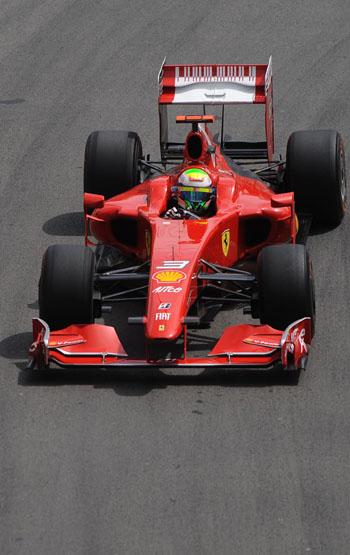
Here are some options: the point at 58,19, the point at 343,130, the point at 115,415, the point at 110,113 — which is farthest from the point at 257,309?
the point at 58,19

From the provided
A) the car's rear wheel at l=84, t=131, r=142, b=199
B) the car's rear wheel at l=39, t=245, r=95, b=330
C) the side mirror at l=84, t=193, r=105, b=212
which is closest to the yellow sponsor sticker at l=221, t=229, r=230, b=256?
the side mirror at l=84, t=193, r=105, b=212

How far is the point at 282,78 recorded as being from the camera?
1941 cm

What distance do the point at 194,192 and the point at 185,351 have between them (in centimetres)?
243

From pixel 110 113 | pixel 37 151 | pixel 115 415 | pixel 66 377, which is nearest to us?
pixel 115 415

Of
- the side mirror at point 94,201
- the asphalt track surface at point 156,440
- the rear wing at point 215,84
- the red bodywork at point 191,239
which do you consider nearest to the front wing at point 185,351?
the red bodywork at point 191,239

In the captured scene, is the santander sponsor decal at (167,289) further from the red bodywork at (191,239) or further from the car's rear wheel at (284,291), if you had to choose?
the car's rear wheel at (284,291)

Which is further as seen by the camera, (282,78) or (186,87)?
(282,78)

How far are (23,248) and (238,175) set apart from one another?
2.67 m

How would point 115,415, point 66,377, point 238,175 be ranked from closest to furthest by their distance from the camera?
point 115,415 < point 66,377 < point 238,175

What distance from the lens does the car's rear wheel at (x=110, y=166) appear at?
1424 centimetres

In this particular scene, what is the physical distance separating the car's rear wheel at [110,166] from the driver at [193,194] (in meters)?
1.85

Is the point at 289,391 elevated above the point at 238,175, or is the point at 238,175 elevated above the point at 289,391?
the point at 238,175

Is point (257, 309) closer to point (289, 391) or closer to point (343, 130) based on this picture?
point (289, 391)

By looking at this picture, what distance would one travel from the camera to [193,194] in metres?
12.4
